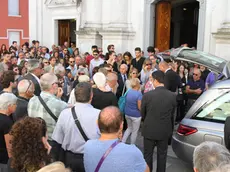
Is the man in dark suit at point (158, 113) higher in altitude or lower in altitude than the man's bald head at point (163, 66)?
lower

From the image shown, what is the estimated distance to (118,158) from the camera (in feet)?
8.63

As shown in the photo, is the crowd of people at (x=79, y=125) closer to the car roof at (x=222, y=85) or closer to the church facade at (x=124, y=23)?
the car roof at (x=222, y=85)

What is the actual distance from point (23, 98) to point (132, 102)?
2.19 metres

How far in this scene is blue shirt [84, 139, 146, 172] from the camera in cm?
262

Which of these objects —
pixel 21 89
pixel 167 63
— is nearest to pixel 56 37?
pixel 167 63

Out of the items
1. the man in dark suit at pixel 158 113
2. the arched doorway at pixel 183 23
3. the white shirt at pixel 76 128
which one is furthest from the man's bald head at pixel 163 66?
the arched doorway at pixel 183 23

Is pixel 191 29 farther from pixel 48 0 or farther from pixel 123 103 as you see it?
pixel 123 103

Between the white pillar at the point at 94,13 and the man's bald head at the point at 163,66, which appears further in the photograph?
the white pillar at the point at 94,13

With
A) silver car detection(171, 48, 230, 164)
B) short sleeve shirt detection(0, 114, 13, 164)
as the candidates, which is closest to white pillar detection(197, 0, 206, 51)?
Answer: silver car detection(171, 48, 230, 164)

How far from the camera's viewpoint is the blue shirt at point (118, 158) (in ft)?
8.60

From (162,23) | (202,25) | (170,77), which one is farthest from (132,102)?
(162,23)

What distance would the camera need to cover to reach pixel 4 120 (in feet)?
11.8

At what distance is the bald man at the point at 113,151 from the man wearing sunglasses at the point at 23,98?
177cm

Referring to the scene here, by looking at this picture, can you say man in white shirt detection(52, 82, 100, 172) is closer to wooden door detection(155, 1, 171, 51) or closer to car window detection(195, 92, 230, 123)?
car window detection(195, 92, 230, 123)
